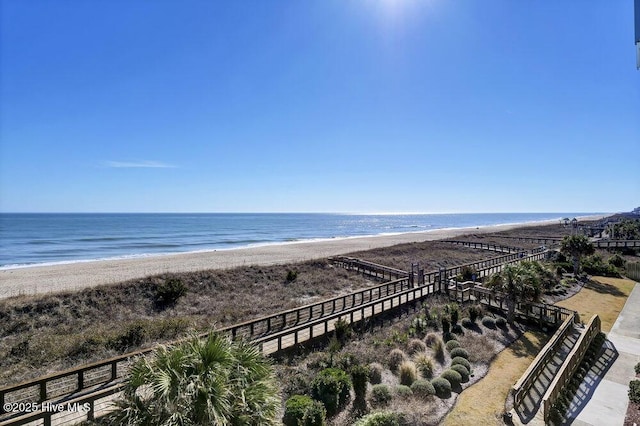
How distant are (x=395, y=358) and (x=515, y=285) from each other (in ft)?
26.9

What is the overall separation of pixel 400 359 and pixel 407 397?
209 cm

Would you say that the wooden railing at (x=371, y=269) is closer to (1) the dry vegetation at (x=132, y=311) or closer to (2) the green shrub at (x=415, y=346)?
(1) the dry vegetation at (x=132, y=311)

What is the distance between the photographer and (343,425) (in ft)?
26.0

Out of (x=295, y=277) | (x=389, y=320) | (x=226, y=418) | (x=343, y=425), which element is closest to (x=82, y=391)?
(x=226, y=418)

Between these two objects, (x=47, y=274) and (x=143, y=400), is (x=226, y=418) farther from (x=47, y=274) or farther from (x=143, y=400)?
(x=47, y=274)

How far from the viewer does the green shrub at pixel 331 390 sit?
27.5 feet

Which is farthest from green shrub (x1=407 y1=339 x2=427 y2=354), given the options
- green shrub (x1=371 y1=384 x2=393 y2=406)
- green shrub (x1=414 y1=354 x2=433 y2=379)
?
green shrub (x1=371 y1=384 x2=393 y2=406)

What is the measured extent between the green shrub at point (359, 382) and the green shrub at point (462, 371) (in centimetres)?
368

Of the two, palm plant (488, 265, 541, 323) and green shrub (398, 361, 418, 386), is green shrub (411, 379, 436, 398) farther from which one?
palm plant (488, 265, 541, 323)

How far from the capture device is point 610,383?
1044cm

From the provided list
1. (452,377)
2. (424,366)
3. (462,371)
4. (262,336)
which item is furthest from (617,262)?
(262,336)

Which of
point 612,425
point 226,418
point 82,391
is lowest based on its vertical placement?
point 612,425

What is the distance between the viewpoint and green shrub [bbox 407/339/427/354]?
40.7 ft

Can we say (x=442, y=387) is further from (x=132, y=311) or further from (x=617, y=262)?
(x=617, y=262)
